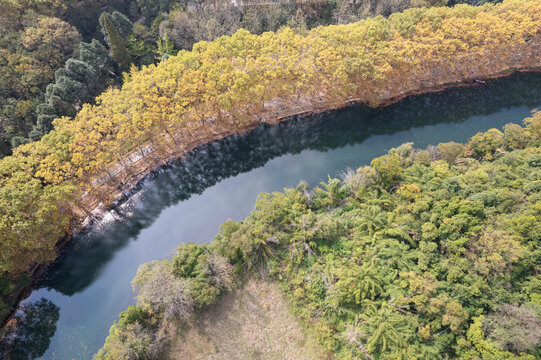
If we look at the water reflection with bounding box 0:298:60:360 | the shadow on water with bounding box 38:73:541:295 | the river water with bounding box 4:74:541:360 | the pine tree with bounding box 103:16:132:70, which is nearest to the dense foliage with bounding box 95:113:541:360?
the river water with bounding box 4:74:541:360

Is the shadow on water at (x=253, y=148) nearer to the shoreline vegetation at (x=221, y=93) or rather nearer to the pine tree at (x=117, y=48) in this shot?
the shoreline vegetation at (x=221, y=93)

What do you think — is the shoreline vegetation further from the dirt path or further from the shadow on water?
the dirt path

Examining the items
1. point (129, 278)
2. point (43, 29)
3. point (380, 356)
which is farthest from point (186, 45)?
point (380, 356)

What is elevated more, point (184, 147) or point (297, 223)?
point (184, 147)

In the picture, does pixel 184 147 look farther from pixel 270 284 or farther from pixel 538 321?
pixel 538 321

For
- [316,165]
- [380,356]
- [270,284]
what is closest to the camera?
[380,356]

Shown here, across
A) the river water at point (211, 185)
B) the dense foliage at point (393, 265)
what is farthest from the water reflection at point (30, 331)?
the dense foliage at point (393, 265)
